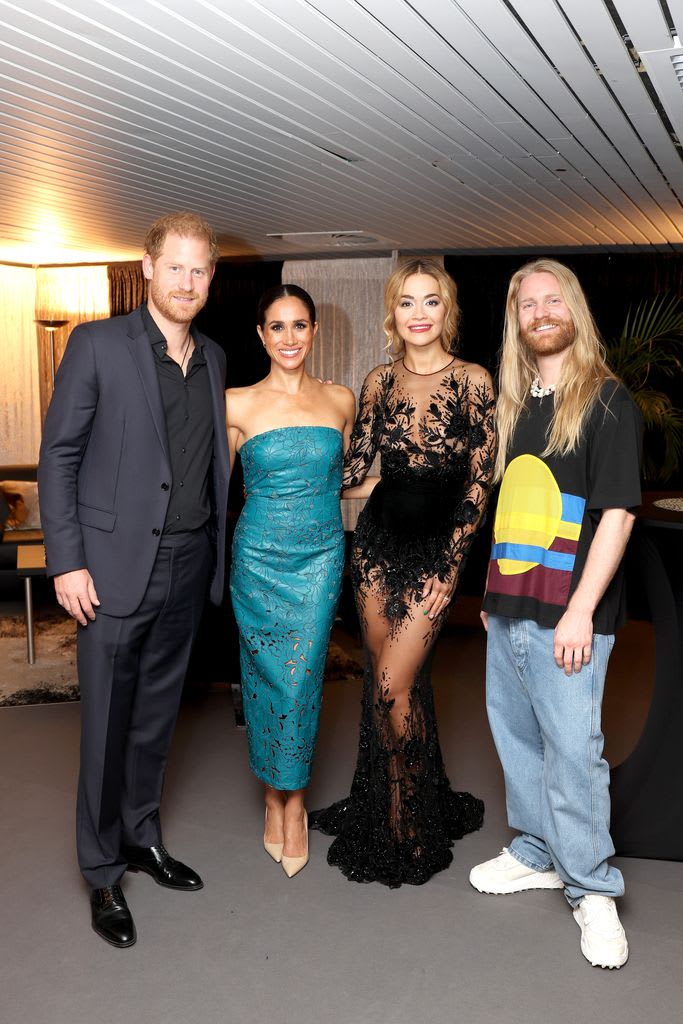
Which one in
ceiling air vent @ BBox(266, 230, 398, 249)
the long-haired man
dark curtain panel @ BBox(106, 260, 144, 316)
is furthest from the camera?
dark curtain panel @ BBox(106, 260, 144, 316)

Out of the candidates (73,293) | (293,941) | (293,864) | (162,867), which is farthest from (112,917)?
(73,293)

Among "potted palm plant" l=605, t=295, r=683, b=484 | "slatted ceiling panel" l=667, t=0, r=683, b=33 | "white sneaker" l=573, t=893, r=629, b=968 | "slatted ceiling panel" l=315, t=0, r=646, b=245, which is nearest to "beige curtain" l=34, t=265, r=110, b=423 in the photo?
"potted palm plant" l=605, t=295, r=683, b=484

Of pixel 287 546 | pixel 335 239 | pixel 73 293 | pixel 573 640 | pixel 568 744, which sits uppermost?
pixel 335 239

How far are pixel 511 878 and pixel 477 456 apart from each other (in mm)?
1367

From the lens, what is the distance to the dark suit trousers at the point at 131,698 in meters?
2.84

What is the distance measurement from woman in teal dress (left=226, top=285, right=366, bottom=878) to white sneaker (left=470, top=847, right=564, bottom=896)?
1.99 ft

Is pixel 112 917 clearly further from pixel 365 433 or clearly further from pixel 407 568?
pixel 365 433

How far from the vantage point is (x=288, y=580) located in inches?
124

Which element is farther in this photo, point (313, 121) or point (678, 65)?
point (313, 121)

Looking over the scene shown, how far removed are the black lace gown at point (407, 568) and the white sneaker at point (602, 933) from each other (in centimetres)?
58

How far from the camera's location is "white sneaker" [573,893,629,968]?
2.63m

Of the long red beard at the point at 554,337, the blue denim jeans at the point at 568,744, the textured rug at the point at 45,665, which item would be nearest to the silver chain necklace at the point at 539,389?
the long red beard at the point at 554,337

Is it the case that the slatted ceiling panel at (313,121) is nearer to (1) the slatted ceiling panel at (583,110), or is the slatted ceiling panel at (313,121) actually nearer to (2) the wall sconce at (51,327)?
(1) the slatted ceiling panel at (583,110)

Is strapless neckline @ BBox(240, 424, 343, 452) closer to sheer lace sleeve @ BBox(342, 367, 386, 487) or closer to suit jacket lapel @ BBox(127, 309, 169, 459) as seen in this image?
sheer lace sleeve @ BBox(342, 367, 386, 487)
